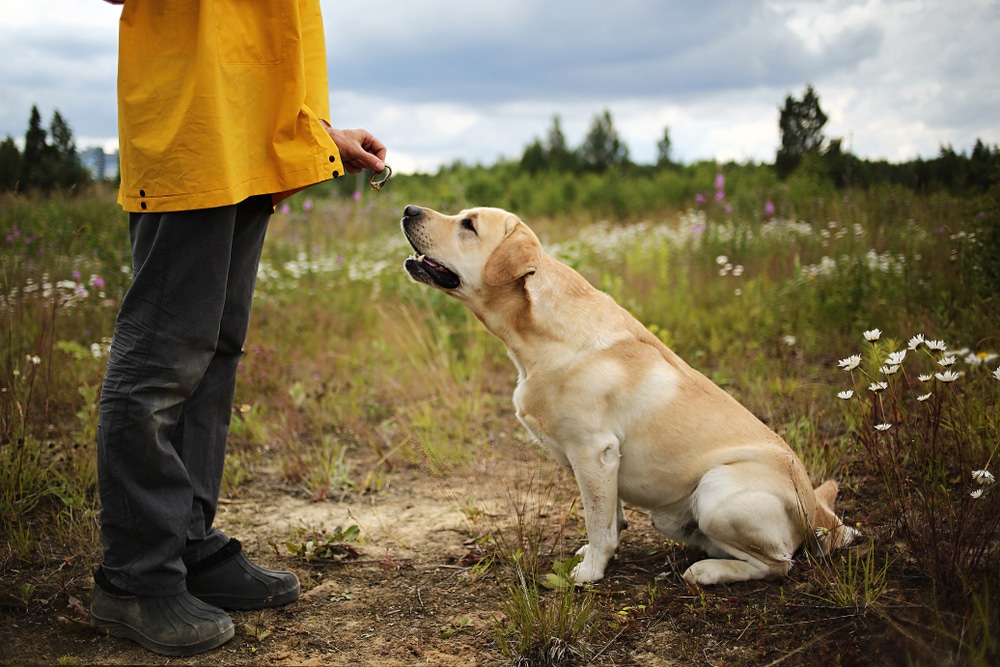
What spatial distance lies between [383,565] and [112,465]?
1284 mm

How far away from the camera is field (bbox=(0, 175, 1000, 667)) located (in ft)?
7.91

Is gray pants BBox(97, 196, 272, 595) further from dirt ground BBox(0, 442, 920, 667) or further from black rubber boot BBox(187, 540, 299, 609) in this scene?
dirt ground BBox(0, 442, 920, 667)

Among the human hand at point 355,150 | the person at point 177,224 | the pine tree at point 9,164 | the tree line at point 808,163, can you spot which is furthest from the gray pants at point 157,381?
the pine tree at point 9,164

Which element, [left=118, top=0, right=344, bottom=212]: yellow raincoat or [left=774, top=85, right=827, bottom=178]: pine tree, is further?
[left=774, top=85, right=827, bottom=178]: pine tree

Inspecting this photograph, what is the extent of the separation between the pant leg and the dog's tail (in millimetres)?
2188

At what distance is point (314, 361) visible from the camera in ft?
19.5

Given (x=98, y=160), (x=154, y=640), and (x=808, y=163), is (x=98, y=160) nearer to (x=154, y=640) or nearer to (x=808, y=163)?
(x=154, y=640)

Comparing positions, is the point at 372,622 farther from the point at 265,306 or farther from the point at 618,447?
the point at 265,306

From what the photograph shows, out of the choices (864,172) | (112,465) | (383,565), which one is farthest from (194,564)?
(864,172)

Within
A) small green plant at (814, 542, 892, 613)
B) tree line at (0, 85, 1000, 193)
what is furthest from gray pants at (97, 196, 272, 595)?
tree line at (0, 85, 1000, 193)

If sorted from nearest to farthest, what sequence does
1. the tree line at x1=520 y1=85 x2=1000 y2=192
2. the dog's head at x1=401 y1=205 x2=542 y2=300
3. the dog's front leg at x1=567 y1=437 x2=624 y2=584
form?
1. the dog's front leg at x1=567 y1=437 x2=624 y2=584
2. the dog's head at x1=401 y1=205 x2=542 y2=300
3. the tree line at x1=520 y1=85 x2=1000 y2=192

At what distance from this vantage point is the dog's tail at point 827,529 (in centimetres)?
272

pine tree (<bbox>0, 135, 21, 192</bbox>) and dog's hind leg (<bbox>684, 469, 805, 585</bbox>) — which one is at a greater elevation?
pine tree (<bbox>0, 135, 21, 192</bbox>)

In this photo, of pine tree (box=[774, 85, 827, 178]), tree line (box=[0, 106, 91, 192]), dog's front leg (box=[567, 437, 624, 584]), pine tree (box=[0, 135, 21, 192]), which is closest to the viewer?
dog's front leg (box=[567, 437, 624, 584])
